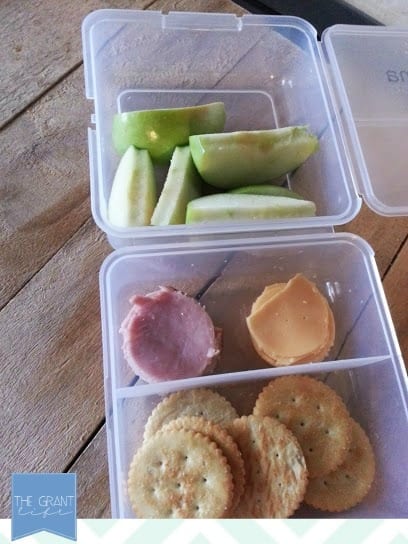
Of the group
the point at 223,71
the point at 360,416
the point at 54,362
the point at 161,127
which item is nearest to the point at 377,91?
the point at 223,71

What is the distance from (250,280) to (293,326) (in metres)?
0.09

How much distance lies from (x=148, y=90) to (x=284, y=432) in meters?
0.55

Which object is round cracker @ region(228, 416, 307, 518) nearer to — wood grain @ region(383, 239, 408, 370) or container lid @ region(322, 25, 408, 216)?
wood grain @ region(383, 239, 408, 370)

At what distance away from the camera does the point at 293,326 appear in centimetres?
69

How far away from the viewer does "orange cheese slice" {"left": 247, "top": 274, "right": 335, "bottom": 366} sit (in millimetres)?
683

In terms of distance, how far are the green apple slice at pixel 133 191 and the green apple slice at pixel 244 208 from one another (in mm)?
57

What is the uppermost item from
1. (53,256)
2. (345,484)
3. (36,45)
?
(36,45)

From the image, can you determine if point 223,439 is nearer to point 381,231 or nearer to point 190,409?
point 190,409

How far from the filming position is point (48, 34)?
2.91 feet

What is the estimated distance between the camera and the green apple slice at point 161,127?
0.77 m

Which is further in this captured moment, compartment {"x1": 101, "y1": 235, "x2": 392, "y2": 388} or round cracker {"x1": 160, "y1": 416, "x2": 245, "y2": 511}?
compartment {"x1": 101, "y1": 235, "x2": 392, "y2": 388}

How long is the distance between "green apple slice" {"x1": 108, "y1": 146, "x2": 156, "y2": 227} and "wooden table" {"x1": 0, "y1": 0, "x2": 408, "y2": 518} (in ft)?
0.15

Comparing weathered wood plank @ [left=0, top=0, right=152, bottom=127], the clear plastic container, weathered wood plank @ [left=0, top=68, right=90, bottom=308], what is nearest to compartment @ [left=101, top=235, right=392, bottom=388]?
the clear plastic container

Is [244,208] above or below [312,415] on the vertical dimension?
above
